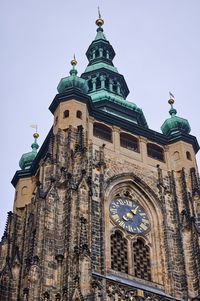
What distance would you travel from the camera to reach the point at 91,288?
2458cm

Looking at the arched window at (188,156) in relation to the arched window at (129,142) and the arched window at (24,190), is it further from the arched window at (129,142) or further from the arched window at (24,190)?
the arched window at (24,190)

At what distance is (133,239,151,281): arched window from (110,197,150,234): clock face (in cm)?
59

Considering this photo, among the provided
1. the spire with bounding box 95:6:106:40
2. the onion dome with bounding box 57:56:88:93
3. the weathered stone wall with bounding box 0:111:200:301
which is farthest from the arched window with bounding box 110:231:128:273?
the spire with bounding box 95:6:106:40

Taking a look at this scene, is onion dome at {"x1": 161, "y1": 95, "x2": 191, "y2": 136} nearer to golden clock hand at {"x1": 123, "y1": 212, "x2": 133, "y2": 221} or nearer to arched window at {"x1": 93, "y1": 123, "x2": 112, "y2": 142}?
arched window at {"x1": 93, "y1": 123, "x2": 112, "y2": 142}

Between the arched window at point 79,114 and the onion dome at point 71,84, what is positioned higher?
the onion dome at point 71,84

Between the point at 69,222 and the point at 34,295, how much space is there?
3187 mm

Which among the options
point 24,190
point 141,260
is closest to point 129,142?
point 24,190

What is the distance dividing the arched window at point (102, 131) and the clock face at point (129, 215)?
3038 mm

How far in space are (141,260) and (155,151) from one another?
21.3ft

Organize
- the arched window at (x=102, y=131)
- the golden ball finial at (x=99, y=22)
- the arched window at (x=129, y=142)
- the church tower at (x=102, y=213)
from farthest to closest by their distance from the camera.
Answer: the golden ball finial at (x=99, y=22)
the arched window at (x=129, y=142)
the arched window at (x=102, y=131)
the church tower at (x=102, y=213)

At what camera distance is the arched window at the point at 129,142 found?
32.6 meters

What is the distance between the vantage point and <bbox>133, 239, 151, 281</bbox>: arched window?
27.9 metres

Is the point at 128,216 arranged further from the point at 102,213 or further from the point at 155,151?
the point at 155,151

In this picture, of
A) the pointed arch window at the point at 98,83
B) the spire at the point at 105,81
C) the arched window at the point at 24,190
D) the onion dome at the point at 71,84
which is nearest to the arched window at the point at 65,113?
the onion dome at the point at 71,84
